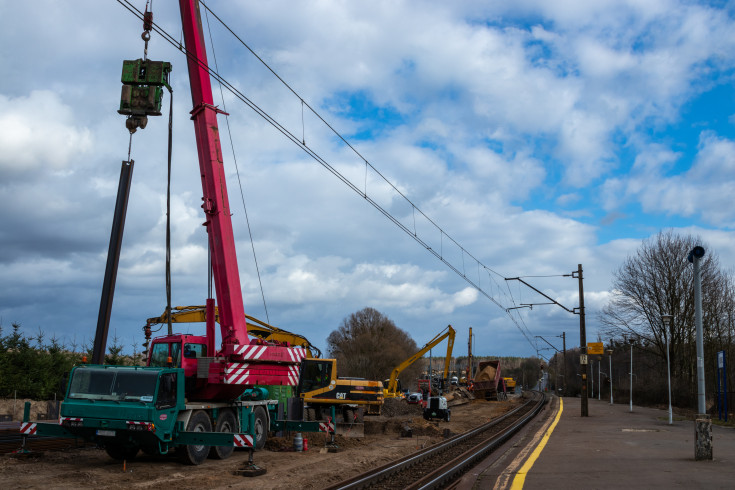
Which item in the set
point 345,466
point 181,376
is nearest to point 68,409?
point 181,376

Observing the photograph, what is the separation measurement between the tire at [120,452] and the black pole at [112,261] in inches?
79.4

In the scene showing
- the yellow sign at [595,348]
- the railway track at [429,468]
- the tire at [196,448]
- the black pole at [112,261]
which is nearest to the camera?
the railway track at [429,468]

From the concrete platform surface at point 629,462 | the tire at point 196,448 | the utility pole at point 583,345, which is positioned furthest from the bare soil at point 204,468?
the utility pole at point 583,345

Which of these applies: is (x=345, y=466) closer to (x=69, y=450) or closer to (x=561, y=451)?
(x=561, y=451)

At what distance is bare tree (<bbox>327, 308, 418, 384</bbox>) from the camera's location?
76188mm

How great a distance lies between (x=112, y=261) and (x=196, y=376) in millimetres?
3481

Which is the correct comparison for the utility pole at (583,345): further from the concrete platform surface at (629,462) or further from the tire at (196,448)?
the tire at (196,448)

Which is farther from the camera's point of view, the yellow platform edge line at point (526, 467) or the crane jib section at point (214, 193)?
the crane jib section at point (214, 193)

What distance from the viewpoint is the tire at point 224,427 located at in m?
15.6

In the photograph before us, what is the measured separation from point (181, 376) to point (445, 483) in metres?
6.22

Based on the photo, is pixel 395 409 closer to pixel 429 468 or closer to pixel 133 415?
pixel 429 468

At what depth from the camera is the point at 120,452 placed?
14602 millimetres

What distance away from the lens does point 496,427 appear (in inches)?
1169

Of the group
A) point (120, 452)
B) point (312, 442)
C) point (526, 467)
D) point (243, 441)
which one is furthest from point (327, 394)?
point (526, 467)
